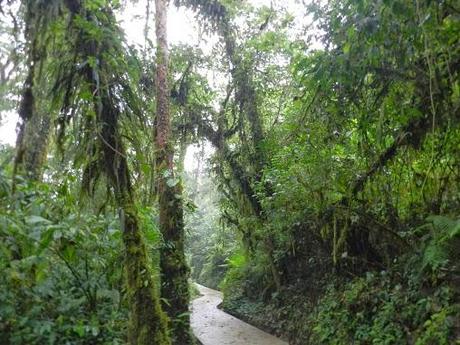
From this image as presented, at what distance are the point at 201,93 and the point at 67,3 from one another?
754 cm

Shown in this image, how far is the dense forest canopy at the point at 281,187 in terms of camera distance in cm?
346

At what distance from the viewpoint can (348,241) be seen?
22.6ft

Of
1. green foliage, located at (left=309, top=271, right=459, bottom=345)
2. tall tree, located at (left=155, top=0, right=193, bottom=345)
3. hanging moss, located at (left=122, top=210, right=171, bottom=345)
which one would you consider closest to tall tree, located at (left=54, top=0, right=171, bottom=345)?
hanging moss, located at (left=122, top=210, right=171, bottom=345)

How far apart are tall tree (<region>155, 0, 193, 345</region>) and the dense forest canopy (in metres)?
0.03

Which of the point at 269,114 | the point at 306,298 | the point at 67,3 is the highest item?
the point at 269,114

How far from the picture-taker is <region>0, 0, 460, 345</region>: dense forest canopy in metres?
3.46

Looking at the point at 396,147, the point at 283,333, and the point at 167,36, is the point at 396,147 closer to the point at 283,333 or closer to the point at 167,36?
the point at 283,333

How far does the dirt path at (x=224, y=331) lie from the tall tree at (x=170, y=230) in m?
1.13

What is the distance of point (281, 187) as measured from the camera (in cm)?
723

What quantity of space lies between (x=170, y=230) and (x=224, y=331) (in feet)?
8.82

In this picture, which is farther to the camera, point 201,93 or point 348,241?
point 201,93

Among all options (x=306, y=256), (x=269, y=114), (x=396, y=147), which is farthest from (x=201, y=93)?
(x=396, y=147)

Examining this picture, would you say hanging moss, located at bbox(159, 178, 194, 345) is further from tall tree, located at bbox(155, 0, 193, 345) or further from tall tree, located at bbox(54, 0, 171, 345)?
tall tree, located at bbox(54, 0, 171, 345)

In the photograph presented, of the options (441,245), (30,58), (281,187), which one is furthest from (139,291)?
(281,187)
